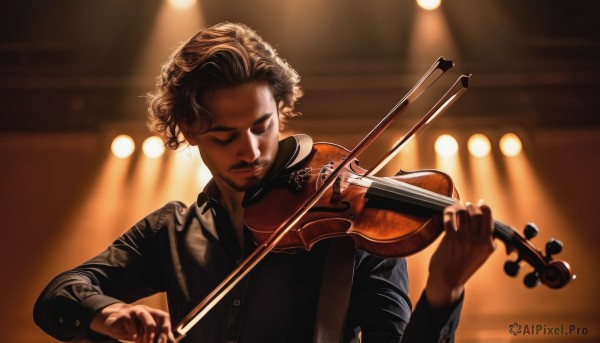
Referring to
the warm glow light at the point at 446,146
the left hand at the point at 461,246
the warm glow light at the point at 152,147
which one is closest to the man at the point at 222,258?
the left hand at the point at 461,246

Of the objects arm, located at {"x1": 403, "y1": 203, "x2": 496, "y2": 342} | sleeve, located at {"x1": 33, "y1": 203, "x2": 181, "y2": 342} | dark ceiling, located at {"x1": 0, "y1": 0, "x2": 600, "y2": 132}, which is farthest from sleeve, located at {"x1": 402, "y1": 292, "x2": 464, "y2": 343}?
dark ceiling, located at {"x1": 0, "y1": 0, "x2": 600, "y2": 132}

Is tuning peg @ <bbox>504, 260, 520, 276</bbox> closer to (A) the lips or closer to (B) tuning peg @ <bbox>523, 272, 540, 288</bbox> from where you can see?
(B) tuning peg @ <bbox>523, 272, 540, 288</bbox>

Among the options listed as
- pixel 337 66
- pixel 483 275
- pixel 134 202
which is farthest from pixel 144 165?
pixel 483 275

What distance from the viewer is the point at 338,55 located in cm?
411

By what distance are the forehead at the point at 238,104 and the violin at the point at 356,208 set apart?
119mm

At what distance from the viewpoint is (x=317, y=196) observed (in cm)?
154

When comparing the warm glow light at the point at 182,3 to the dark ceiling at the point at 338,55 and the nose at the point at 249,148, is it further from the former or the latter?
the nose at the point at 249,148

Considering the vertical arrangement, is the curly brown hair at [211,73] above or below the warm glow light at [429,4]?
below

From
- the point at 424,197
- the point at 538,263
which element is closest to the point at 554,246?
the point at 538,263

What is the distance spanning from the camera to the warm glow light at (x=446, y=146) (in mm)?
→ 4359

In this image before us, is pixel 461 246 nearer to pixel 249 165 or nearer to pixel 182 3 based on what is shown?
pixel 249 165

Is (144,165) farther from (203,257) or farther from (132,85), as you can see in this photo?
(203,257)

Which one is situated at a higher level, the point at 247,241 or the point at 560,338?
the point at 560,338

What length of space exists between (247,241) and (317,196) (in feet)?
0.85
